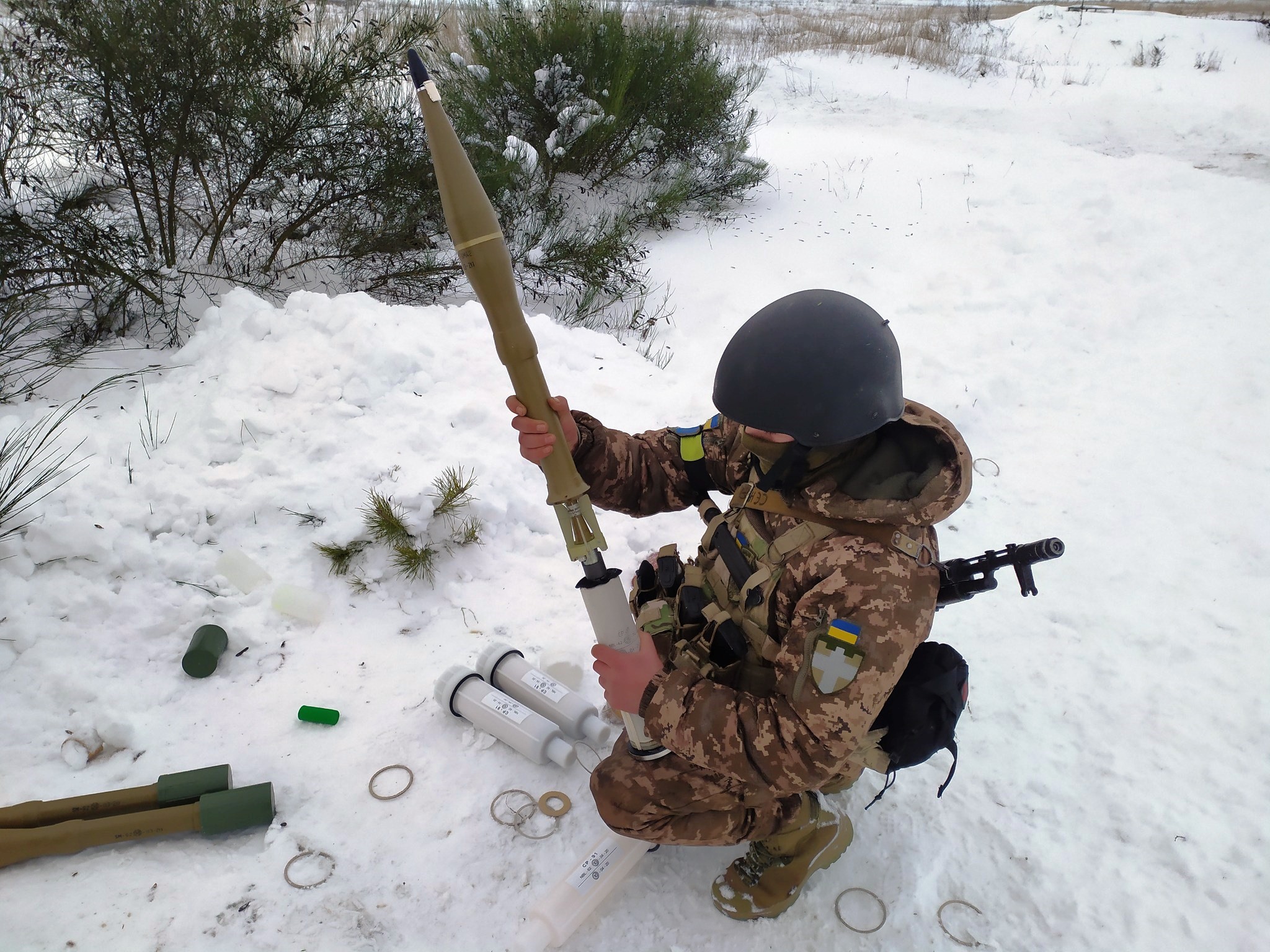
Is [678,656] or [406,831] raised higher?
[678,656]

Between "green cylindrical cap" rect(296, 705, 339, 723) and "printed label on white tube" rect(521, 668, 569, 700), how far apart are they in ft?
2.22

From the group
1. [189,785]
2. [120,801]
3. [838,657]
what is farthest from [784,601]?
[120,801]

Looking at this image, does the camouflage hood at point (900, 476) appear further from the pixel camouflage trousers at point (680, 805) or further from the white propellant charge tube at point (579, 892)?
the white propellant charge tube at point (579, 892)

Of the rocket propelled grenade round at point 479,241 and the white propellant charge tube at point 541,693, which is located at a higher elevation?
the rocket propelled grenade round at point 479,241

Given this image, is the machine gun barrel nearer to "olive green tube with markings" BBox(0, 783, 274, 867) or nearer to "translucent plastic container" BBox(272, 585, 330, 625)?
"olive green tube with markings" BBox(0, 783, 274, 867)

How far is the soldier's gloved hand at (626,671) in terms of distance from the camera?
6.45 feet

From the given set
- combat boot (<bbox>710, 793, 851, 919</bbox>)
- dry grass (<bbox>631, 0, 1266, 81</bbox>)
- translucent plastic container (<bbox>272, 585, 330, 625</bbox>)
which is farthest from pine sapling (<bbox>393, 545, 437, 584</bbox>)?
dry grass (<bbox>631, 0, 1266, 81</bbox>)

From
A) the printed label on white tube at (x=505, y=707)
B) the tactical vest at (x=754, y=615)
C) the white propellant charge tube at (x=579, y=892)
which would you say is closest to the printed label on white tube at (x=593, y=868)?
the white propellant charge tube at (x=579, y=892)

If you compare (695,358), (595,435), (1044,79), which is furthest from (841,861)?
(1044,79)

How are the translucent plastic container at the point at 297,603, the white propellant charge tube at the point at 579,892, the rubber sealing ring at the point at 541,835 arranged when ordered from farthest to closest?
the translucent plastic container at the point at 297,603, the rubber sealing ring at the point at 541,835, the white propellant charge tube at the point at 579,892

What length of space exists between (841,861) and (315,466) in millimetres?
2681

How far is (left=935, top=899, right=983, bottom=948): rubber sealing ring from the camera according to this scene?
7.13 ft

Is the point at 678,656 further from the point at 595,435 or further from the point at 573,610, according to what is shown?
the point at 573,610

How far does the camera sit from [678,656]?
2.24 m
